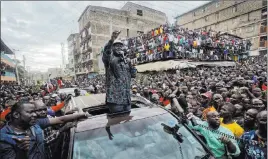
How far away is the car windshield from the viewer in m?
1.97

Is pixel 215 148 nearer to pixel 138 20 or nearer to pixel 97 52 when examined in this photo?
pixel 97 52

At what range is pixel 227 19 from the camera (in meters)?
33.6

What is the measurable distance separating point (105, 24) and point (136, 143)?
38317 mm

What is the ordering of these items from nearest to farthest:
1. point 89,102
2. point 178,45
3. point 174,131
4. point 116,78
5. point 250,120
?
point 174,131 < point 116,78 < point 250,120 < point 89,102 < point 178,45

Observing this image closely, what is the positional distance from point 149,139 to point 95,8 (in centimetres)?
3845

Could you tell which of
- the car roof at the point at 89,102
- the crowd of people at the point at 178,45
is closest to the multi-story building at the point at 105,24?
the crowd of people at the point at 178,45

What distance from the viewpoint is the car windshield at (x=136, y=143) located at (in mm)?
1974

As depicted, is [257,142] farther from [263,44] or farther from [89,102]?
[263,44]

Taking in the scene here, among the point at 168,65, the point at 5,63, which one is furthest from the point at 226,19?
the point at 5,63

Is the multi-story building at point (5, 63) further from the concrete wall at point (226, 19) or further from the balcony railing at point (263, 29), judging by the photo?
the balcony railing at point (263, 29)

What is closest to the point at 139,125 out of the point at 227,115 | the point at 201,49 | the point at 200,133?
the point at 200,133

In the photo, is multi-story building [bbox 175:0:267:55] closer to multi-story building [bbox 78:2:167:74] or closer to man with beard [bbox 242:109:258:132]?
multi-story building [bbox 78:2:167:74]

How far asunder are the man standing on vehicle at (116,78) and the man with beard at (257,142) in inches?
67.1

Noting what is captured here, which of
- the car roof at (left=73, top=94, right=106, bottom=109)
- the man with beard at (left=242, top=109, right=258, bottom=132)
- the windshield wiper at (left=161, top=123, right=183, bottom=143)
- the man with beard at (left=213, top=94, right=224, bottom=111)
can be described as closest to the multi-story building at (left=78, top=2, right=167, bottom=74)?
the man with beard at (left=213, top=94, right=224, bottom=111)
